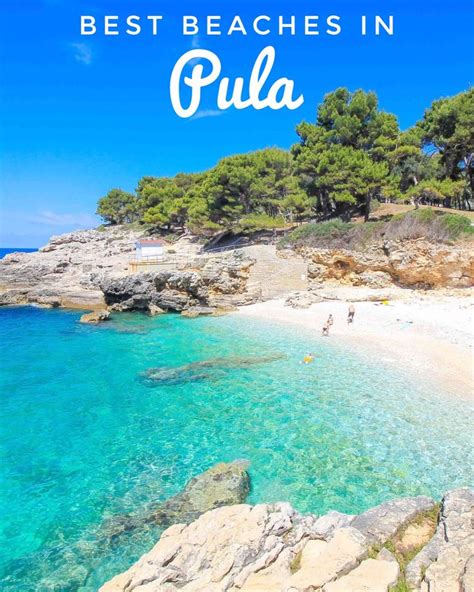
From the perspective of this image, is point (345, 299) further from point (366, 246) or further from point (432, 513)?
point (432, 513)

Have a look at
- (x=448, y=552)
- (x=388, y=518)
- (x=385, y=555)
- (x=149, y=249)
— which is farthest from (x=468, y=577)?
(x=149, y=249)

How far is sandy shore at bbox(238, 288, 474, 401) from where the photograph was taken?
13.5m

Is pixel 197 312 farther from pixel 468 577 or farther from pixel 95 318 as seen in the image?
pixel 468 577

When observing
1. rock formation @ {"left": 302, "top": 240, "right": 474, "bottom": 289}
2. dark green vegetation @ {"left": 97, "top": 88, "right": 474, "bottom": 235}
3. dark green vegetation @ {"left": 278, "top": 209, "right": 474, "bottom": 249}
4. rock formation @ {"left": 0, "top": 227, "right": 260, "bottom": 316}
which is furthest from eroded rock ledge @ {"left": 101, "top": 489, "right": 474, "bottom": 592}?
dark green vegetation @ {"left": 97, "top": 88, "right": 474, "bottom": 235}

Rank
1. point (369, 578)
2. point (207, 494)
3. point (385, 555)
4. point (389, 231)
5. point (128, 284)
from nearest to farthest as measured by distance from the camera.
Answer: point (369, 578)
point (385, 555)
point (207, 494)
point (389, 231)
point (128, 284)

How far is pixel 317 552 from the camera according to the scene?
401cm

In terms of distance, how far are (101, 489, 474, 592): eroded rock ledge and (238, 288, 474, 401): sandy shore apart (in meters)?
7.97

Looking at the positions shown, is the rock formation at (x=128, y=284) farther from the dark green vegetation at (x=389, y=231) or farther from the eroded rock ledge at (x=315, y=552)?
the eroded rock ledge at (x=315, y=552)

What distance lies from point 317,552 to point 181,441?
5.84m

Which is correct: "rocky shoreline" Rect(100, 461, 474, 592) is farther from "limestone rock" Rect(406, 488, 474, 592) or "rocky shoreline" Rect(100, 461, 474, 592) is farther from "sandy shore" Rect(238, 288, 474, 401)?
"sandy shore" Rect(238, 288, 474, 401)

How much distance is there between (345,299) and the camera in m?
25.1

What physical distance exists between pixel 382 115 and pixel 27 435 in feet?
125

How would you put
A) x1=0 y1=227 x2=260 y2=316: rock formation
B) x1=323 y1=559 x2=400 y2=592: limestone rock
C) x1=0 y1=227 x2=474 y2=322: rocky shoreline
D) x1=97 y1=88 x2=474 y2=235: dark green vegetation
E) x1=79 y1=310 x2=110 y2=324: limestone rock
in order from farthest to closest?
x1=97 y1=88 x2=474 y2=235: dark green vegetation < x1=0 y1=227 x2=260 y2=316: rock formation < x1=0 y1=227 x2=474 y2=322: rocky shoreline < x1=79 y1=310 x2=110 y2=324: limestone rock < x1=323 y1=559 x2=400 y2=592: limestone rock

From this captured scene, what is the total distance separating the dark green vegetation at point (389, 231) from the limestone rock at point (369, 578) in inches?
931
